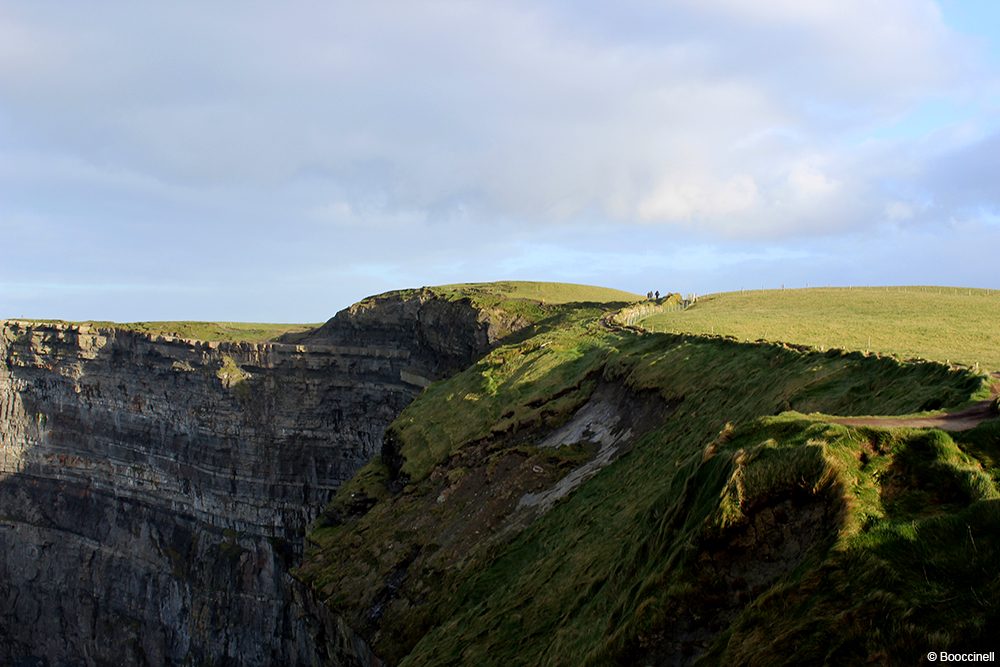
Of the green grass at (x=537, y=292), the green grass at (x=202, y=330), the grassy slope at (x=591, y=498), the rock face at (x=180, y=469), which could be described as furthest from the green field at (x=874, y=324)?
the green grass at (x=202, y=330)

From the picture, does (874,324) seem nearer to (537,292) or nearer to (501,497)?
(501,497)

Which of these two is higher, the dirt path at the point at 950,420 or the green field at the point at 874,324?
the green field at the point at 874,324

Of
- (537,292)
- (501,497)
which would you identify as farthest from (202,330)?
(501,497)

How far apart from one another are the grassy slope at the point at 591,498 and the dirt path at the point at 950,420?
1005mm

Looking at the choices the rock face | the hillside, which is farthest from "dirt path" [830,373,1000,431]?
the rock face

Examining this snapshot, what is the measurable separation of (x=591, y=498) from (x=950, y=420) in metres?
Result: 13.1

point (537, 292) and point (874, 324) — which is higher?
point (537, 292)

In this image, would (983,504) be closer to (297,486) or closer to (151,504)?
(297,486)

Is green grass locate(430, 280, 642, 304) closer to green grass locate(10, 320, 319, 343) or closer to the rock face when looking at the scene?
the rock face

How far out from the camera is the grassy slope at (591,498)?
40.3 feet

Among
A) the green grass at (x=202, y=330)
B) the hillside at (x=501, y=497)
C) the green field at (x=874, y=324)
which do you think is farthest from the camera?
the green grass at (x=202, y=330)

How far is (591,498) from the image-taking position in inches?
1013

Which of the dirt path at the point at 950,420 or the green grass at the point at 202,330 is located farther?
the green grass at the point at 202,330

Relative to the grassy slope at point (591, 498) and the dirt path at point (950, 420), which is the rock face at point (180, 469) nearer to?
the grassy slope at point (591, 498)
